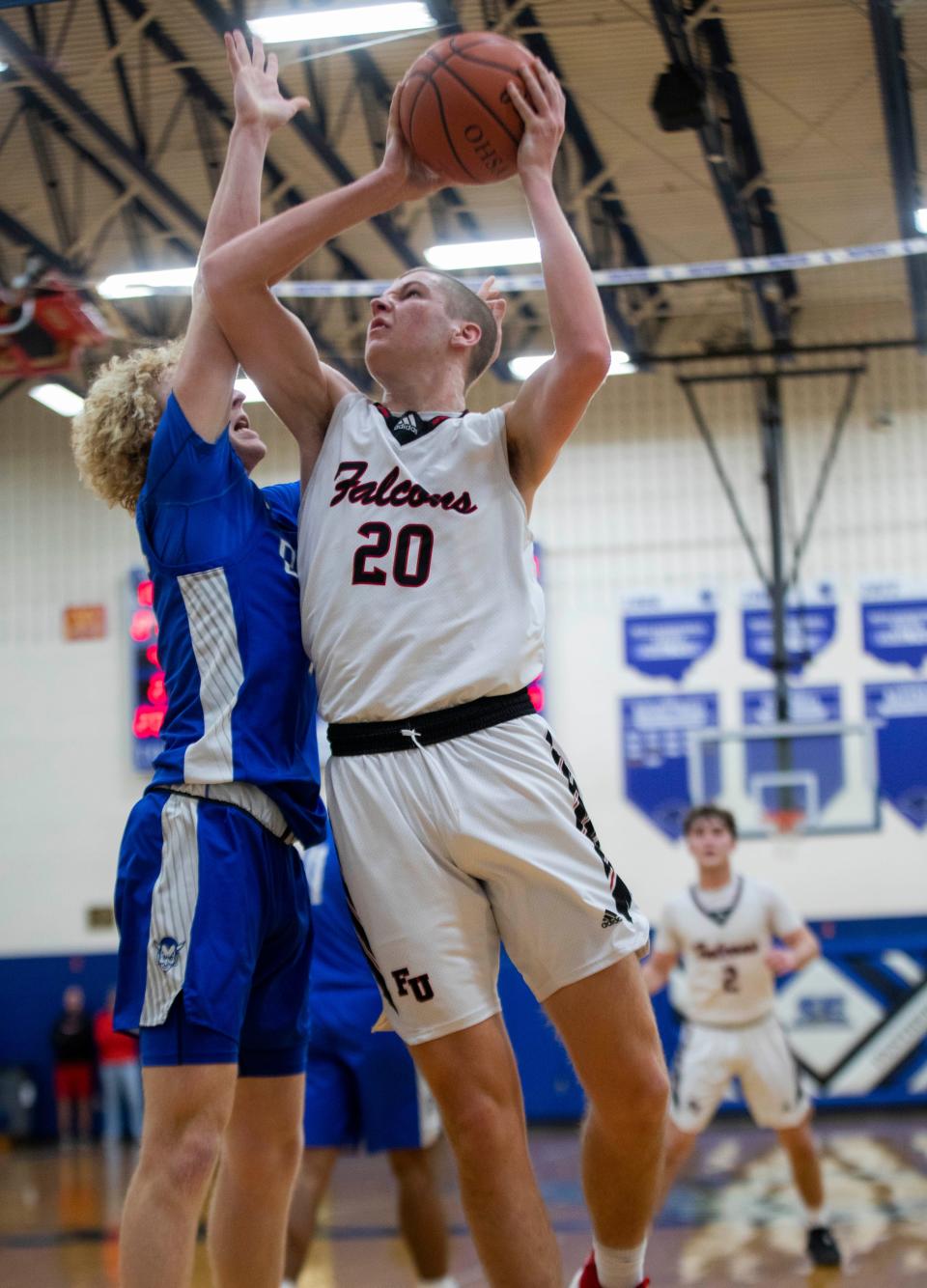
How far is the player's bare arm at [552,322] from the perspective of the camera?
126 inches

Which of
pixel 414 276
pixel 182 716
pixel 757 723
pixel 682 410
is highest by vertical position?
pixel 682 410

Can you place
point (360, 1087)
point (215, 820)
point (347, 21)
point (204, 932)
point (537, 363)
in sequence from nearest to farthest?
point (204, 932)
point (215, 820)
point (360, 1087)
point (347, 21)
point (537, 363)

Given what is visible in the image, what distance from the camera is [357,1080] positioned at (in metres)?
5.66

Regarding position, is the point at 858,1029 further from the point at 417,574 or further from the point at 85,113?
the point at 417,574

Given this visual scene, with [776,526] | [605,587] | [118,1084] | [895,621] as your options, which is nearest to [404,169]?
[776,526]

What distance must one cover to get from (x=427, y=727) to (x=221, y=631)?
0.51m

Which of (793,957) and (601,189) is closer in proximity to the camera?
(793,957)

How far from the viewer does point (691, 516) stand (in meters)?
14.8

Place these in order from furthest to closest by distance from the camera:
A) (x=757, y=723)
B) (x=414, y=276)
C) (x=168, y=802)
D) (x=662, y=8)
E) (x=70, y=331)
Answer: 1. (x=757, y=723)
2. (x=70, y=331)
3. (x=662, y=8)
4. (x=414, y=276)
5. (x=168, y=802)

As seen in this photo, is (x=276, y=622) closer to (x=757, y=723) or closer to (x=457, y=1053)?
(x=457, y=1053)

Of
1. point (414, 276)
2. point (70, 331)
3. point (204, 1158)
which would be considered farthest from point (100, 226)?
point (204, 1158)

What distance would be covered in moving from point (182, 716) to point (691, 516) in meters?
11.9

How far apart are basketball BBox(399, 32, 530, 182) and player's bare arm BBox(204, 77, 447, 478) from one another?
45mm

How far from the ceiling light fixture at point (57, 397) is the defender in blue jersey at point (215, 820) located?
11479 millimetres
